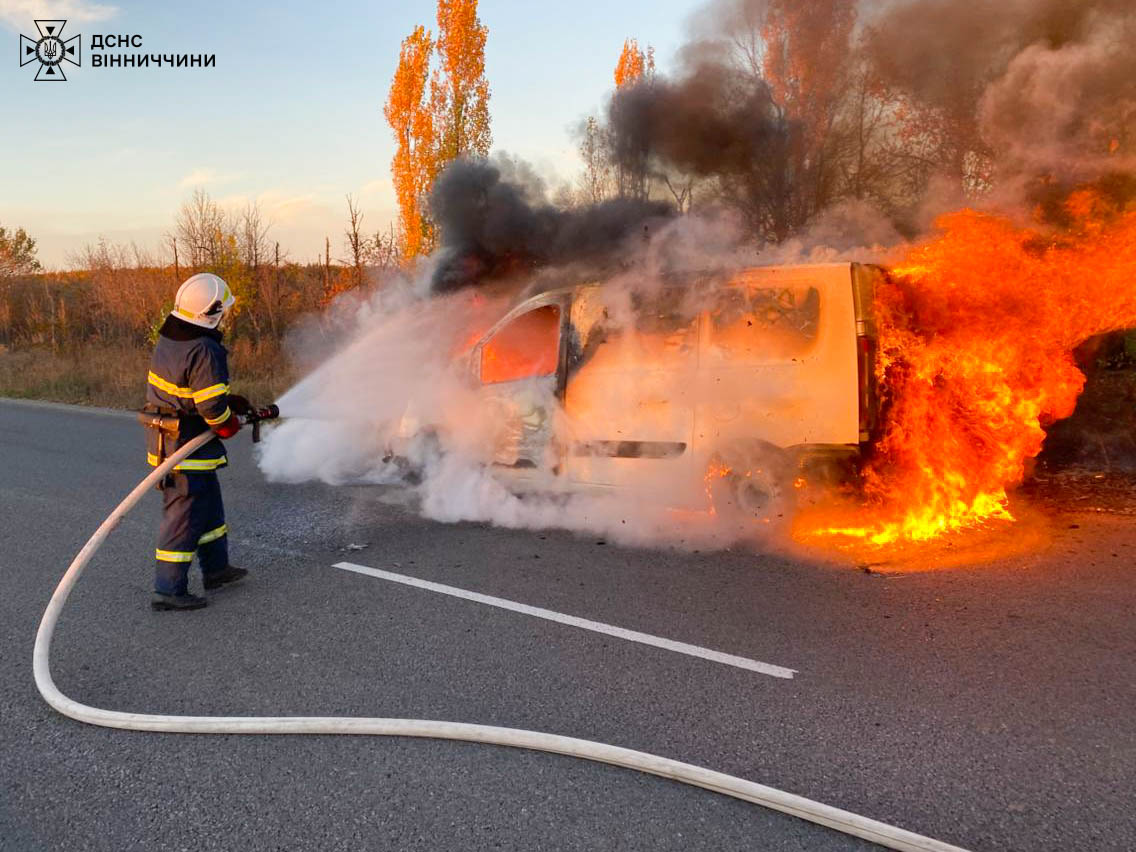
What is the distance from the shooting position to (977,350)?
5617mm

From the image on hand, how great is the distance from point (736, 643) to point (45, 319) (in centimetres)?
2978

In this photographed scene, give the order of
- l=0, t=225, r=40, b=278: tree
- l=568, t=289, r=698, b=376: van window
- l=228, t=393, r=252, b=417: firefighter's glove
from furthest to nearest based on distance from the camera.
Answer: l=0, t=225, r=40, b=278: tree < l=568, t=289, r=698, b=376: van window < l=228, t=393, r=252, b=417: firefighter's glove

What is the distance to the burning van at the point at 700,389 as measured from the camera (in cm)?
505

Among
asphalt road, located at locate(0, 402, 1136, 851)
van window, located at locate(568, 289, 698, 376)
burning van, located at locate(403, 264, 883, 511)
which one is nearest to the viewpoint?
→ asphalt road, located at locate(0, 402, 1136, 851)

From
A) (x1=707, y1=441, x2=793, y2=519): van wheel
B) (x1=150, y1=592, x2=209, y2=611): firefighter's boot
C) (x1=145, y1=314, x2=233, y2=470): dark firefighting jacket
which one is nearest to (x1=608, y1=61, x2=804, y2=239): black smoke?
(x1=707, y1=441, x2=793, y2=519): van wheel

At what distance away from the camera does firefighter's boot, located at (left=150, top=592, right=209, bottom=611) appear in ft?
14.1

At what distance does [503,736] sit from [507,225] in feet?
20.9

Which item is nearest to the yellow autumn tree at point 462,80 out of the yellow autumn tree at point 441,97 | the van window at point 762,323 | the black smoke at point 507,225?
the yellow autumn tree at point 441,97

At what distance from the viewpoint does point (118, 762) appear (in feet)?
9.25

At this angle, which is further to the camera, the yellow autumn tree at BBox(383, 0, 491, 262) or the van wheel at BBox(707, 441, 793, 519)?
the yellow autumn tree at BBox(383, 0, 491, 262)

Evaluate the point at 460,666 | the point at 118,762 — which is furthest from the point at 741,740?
the point at 118,762

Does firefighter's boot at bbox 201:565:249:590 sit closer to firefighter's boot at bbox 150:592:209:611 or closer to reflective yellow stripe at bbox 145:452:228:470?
firefighter's boot at bbox 150:592:209:611

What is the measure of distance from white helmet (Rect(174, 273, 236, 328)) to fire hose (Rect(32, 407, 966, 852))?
1.74 metres

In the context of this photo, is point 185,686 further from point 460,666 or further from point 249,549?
point 249,549
